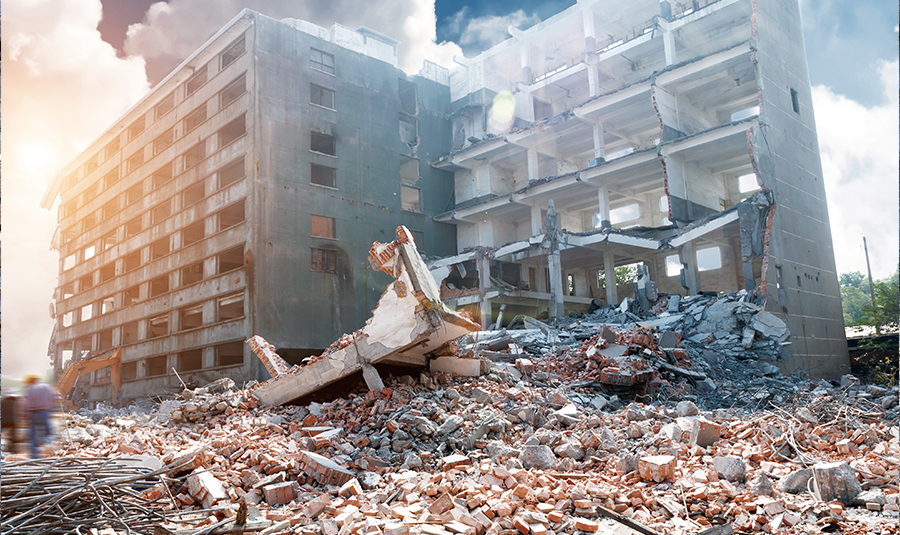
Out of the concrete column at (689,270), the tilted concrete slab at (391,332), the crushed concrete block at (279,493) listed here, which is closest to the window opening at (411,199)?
the concrete column at (689,270)

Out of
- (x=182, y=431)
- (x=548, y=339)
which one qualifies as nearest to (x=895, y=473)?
(x=182, y=431)

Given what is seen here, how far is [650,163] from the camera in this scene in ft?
80.5

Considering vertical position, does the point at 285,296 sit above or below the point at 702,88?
below

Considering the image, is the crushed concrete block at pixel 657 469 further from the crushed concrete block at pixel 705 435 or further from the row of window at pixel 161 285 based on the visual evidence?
the row of window at pixel 161 285

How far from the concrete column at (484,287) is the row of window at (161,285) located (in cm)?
1038

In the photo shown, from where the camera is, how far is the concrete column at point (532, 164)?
28.9m

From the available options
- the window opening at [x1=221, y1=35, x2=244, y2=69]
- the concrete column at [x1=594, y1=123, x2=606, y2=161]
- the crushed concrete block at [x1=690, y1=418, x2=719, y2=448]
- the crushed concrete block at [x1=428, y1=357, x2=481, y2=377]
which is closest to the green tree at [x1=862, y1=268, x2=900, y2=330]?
the concrete column at [x1=594, y1=123, x2=606, y2=161]

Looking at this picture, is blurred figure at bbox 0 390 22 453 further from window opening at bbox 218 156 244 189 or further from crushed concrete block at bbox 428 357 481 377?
window opening at bbox 218 156 244 189

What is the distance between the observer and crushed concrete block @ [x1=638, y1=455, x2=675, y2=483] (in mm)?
5648

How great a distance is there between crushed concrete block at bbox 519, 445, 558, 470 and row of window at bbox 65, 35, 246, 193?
2468 cm

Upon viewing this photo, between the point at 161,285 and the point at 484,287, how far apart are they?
17345mm

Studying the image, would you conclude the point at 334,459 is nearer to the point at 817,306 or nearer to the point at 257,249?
the point at 257,249

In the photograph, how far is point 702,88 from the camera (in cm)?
2505

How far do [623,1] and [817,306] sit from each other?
55.4 ft
